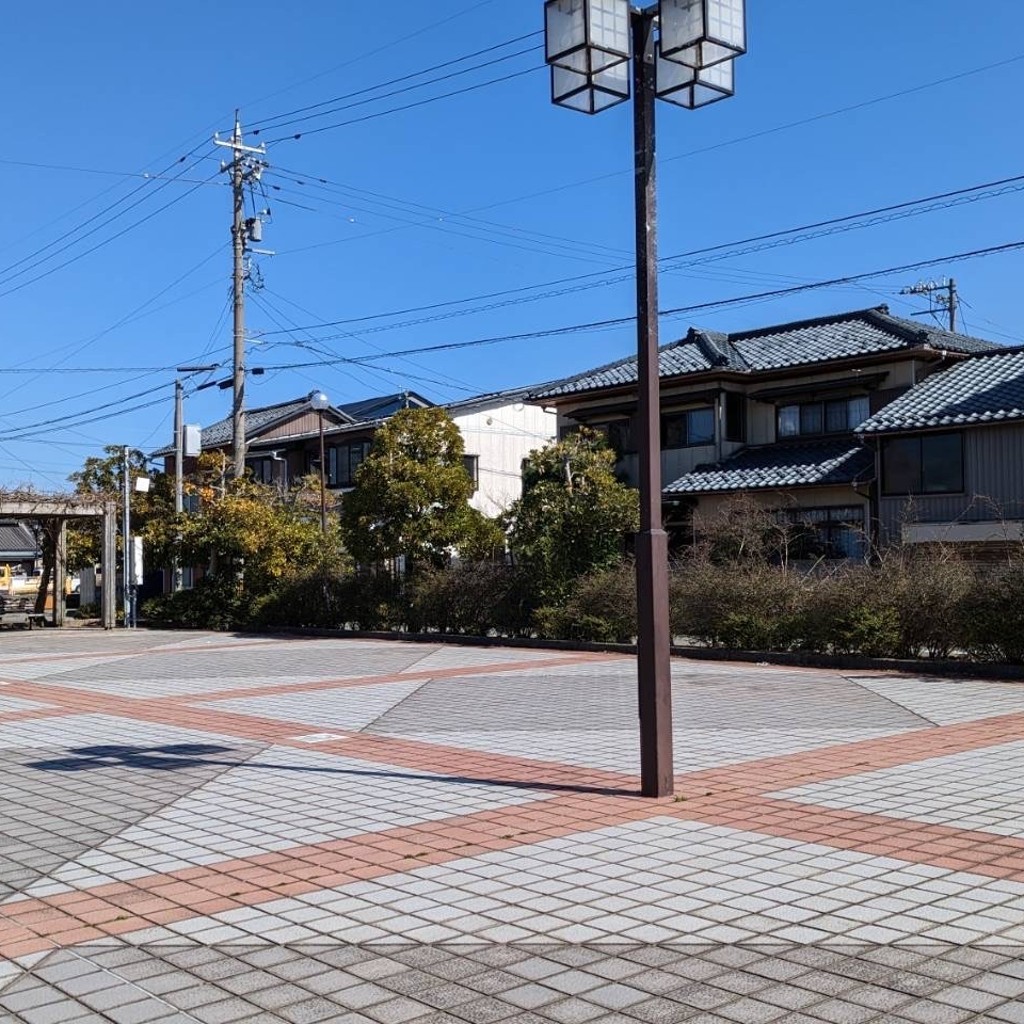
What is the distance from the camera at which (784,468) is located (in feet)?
94.6

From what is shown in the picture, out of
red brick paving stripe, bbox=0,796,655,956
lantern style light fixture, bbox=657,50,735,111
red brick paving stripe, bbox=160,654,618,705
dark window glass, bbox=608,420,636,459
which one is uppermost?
dark window glass, bbox=608,420,636,459

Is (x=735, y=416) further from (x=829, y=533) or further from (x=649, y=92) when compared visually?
(x=649, y=92)

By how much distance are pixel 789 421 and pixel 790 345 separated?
2.28 meters

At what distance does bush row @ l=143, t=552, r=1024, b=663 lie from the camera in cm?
1521

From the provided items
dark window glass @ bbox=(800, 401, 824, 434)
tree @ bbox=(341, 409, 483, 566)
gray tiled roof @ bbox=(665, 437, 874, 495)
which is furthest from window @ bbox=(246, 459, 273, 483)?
dark window glass @ bbox=(800, 401, 824, 434)

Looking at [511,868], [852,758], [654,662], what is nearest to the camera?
[511,868]

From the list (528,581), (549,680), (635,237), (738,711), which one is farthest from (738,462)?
(635,237)

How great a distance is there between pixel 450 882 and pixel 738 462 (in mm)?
25751

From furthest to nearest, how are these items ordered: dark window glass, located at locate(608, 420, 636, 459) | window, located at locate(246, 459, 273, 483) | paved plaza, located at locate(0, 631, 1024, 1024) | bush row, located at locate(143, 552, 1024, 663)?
window, located at locate(246, 459, 273, 483)
dark window glass, located at locate(608, 420, 636, 459)
bush row, located at locate(143, 552, 1024, 663)
paved plaza, located at locate(0, 631, 1024, 1024)

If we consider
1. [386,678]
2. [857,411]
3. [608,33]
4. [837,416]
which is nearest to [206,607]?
[386,678]

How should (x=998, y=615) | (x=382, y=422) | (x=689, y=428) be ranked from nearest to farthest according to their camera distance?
(x=998, y=615), (x=689, y=428), (x=382, y=422)

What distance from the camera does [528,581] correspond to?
22.1 m

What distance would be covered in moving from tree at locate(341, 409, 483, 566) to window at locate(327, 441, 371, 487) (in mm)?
16545

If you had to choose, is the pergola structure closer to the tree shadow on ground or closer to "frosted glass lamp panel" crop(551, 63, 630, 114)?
the tree shadow on ground
